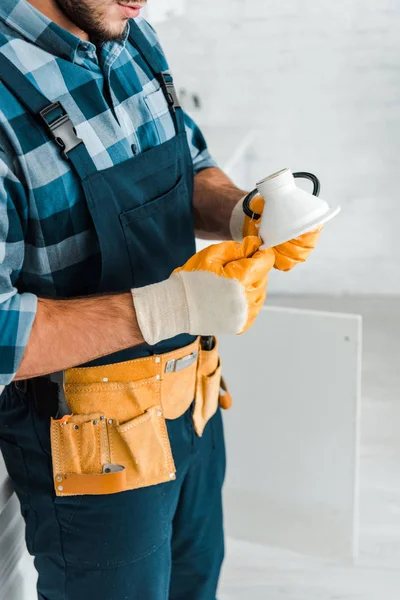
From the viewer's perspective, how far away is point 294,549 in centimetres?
217

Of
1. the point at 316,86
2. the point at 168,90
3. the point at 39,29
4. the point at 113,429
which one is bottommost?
the point at 316,86

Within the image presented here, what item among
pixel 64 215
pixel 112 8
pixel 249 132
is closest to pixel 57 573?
pixel 64 215

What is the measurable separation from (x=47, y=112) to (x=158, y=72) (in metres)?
0.36

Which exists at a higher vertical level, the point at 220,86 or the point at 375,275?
the point at 220,86

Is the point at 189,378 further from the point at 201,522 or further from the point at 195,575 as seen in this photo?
the point at 195,575

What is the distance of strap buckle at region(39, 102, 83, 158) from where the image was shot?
1.07 meters

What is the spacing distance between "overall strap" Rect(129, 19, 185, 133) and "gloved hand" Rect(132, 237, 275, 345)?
0.35 meters

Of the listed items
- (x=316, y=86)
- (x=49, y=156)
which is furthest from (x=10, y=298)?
(x=316, y=86)

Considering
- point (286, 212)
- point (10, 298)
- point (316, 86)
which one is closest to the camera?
point (10, 298)

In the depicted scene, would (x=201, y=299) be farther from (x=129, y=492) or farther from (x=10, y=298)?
(x=129, y=492)

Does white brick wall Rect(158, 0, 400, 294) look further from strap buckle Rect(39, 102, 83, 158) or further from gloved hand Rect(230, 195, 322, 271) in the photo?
strap buckle Rect(39, 102, 83, 158)

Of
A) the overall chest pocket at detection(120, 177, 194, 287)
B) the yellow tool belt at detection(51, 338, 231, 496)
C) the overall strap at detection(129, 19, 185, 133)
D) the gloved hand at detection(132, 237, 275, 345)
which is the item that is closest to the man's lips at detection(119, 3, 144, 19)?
the overall strap at detection(129, 19, 185, 133)

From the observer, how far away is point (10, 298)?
1043 millimetres

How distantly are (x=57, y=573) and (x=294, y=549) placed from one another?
3.46ft
